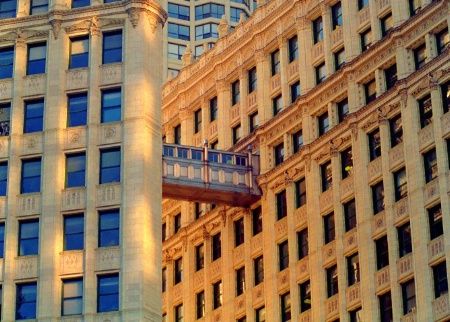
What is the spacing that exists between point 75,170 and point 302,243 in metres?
16.8

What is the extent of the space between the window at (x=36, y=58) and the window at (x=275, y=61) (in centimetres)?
1829

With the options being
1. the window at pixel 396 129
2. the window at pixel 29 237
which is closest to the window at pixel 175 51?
the window at pixel 396 129

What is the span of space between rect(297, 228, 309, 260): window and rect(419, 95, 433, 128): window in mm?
12520

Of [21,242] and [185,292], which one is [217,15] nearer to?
[185,292]

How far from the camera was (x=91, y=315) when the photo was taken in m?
83.8

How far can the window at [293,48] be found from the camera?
102812 mm

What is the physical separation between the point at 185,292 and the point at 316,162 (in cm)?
1669

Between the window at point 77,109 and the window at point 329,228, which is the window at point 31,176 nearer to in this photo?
the window at point 77,109

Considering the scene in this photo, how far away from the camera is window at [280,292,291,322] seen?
A: 319ft

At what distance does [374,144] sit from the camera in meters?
92.8

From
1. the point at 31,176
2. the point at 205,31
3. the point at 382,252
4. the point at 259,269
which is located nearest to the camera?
the point at 31,176

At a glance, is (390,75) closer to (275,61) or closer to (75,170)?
(275,61)

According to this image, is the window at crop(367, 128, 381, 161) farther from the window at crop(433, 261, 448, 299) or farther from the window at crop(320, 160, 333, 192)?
the window at crop(433, 261, 448, 299)

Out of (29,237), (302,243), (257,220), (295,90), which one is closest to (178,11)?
(295,90)
